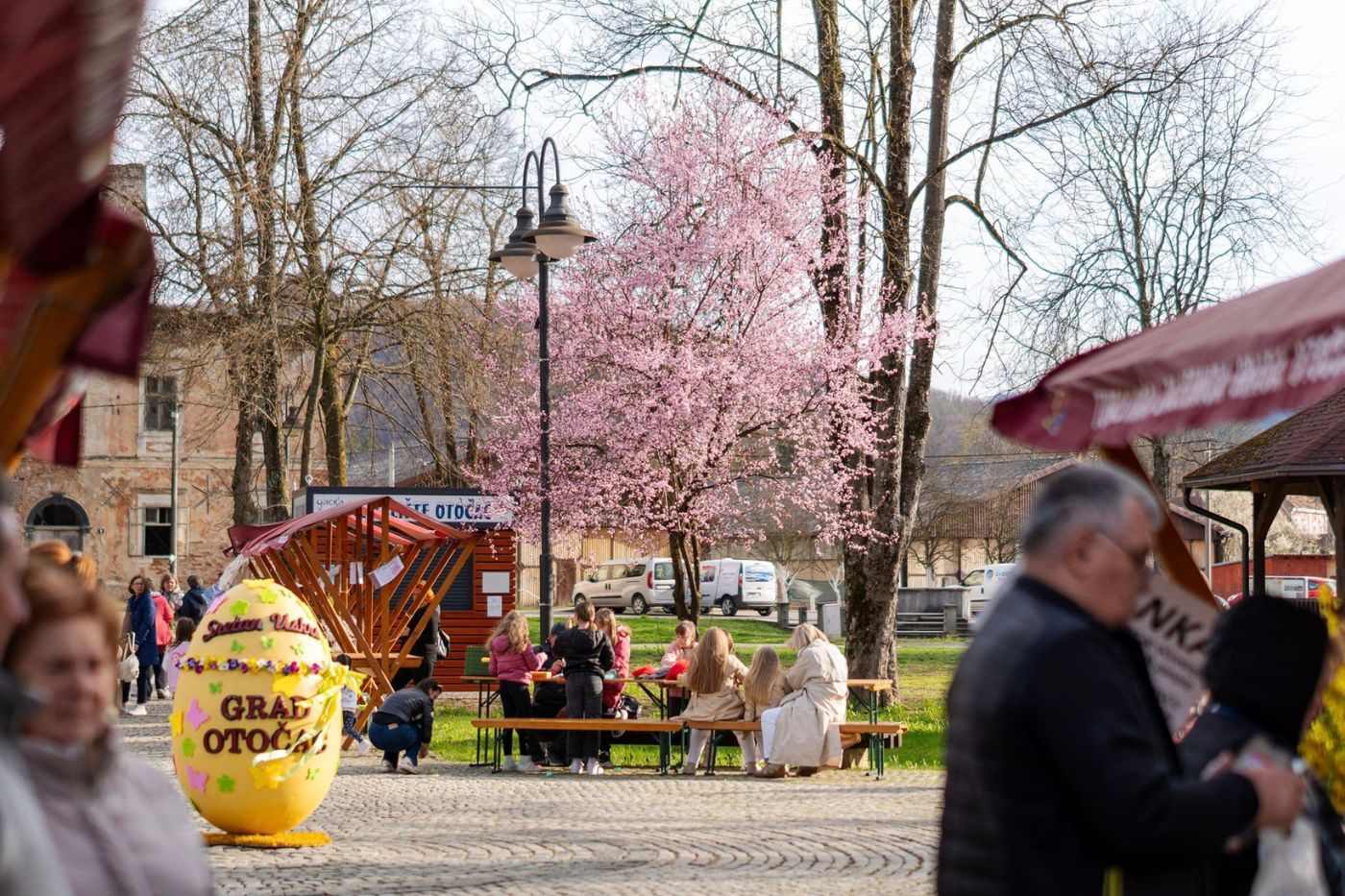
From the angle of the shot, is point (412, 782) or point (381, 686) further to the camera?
point (381, 686)

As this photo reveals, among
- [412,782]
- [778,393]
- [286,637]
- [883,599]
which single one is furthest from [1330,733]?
[778,393]

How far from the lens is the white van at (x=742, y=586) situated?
206 ft

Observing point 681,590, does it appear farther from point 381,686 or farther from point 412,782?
point 412,782

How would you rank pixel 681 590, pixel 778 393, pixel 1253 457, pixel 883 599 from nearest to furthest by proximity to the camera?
pixel 1253 457 < pixel 883 599 < pixel 681 590 < pixel 778 393

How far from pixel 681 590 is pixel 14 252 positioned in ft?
86.8

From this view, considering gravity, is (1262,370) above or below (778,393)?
below

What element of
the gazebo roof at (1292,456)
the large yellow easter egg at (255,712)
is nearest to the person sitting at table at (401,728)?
the large yellow easter egg at (255,712)

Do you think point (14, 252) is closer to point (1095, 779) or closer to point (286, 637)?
point (1095, 779)

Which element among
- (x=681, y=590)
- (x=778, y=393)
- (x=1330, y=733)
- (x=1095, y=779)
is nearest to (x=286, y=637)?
(x=1330, y=733)

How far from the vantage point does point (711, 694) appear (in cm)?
1753

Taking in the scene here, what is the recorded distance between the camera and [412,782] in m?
16.5

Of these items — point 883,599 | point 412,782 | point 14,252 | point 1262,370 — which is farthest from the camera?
point 883,599

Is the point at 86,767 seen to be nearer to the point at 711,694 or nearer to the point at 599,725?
the point at 599,725

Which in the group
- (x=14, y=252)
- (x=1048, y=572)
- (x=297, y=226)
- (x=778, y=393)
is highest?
(x=297, y=226)
